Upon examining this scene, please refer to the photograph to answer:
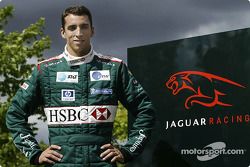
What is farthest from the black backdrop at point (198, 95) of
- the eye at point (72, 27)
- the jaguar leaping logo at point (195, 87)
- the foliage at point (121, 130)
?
the foliage at point (121, 130)

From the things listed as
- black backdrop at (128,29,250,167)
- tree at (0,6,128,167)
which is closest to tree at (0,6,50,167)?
tree at (0,6,128,167)

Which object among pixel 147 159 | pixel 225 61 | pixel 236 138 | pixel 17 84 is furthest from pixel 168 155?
pixel 17 84

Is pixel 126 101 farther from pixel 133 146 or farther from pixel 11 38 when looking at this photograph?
pixel 11 38

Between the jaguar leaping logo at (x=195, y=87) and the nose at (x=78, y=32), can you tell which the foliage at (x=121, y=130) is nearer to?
the jaguar leaping logo at (x=195, y=87)

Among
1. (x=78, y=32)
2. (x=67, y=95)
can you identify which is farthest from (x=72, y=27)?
(x=67, y=95)

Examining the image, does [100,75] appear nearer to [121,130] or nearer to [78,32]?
[78,32]

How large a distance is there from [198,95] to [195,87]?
179mm

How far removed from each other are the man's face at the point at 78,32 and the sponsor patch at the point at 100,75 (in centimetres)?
20

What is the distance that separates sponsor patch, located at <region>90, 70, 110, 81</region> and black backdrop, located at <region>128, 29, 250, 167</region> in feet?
12.8

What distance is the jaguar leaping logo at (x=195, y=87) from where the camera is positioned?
719cm

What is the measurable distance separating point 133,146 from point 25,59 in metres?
11.0

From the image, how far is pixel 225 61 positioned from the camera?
23.3ft

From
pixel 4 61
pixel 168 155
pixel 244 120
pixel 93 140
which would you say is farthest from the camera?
pixel 4 61

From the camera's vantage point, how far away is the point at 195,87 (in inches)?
299
